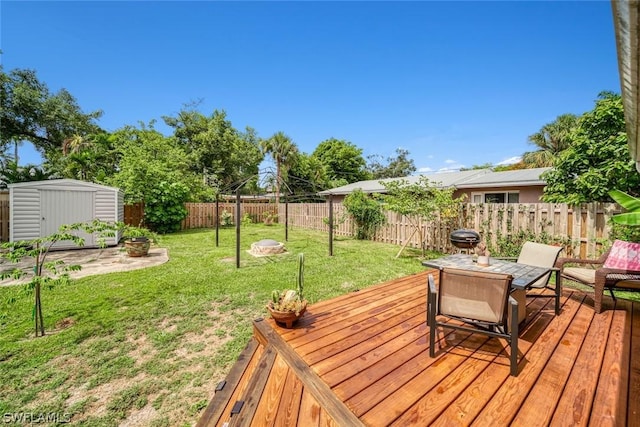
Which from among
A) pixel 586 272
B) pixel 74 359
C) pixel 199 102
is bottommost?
pixel 74 359

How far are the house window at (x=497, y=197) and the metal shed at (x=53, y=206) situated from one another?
1507cm

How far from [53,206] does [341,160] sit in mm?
28348

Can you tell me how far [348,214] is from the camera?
11773 mm

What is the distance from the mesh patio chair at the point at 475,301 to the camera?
2084 millimetres

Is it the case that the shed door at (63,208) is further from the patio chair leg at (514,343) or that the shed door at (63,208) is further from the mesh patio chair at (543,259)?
the mesh patio chair at (543,259)

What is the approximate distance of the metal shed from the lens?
307 inches

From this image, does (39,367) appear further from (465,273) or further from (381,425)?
(465,273)

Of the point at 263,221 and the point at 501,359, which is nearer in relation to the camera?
the point at 501,359

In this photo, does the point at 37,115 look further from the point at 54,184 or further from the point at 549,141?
the point at 549,141

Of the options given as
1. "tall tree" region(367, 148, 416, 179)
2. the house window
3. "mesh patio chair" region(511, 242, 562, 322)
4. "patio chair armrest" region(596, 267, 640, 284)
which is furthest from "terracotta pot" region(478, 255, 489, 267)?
"tall tree" region(367, 148, 416, 179)

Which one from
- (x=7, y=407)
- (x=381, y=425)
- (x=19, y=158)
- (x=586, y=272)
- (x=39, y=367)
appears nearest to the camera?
(x=381, y=425)

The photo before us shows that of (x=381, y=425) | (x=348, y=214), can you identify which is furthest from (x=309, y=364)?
(x=348, y=214)

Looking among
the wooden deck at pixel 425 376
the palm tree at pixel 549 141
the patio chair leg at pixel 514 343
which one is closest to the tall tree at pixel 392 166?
the palm tree at pixel 549 141

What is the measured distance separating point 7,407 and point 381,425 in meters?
2.90
